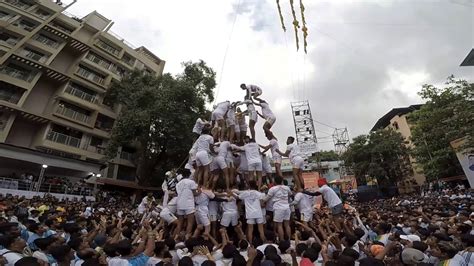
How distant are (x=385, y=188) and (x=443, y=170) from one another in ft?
33.7

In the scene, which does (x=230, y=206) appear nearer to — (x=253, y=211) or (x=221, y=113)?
(x=253, y=211)

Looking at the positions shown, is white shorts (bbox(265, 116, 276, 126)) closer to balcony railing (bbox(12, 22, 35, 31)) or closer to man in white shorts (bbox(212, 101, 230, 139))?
man in white shorts (bbox(212, 101, 230, 139))

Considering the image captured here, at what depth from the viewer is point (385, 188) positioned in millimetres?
36250

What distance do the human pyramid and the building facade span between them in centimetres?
3179

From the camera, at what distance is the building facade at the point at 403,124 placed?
39.1 meters

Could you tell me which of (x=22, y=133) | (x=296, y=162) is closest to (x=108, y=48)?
(x=22, y=133)

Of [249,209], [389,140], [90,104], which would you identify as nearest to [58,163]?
[90,104]

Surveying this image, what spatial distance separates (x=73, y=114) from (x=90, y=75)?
5.36 meters

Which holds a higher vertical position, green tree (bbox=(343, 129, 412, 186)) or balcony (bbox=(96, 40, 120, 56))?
balcony (bbox=(96, 40, 120, 56))

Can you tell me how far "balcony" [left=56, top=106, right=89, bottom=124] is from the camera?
2891 cm

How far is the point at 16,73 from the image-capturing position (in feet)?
87.2

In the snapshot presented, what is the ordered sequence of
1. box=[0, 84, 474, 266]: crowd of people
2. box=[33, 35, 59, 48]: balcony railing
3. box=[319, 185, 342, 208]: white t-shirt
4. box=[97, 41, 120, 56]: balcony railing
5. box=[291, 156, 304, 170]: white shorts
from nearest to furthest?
box=[0, 84, 474, 266]: crowd of people, box=[319, 185, 342, 208]: white t-shirt, box=[291, 156, 304, 170]: white shorts, box=[33, 35, 59, 48]: balcony railing, box=[97, 41, 120, 56]: balcony railing

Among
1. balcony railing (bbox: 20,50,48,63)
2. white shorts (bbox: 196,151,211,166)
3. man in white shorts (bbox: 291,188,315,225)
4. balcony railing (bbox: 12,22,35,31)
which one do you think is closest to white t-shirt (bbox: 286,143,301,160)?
man in white shorts (bbox: 291,188,315,225)

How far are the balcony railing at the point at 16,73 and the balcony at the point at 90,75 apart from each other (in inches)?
199
